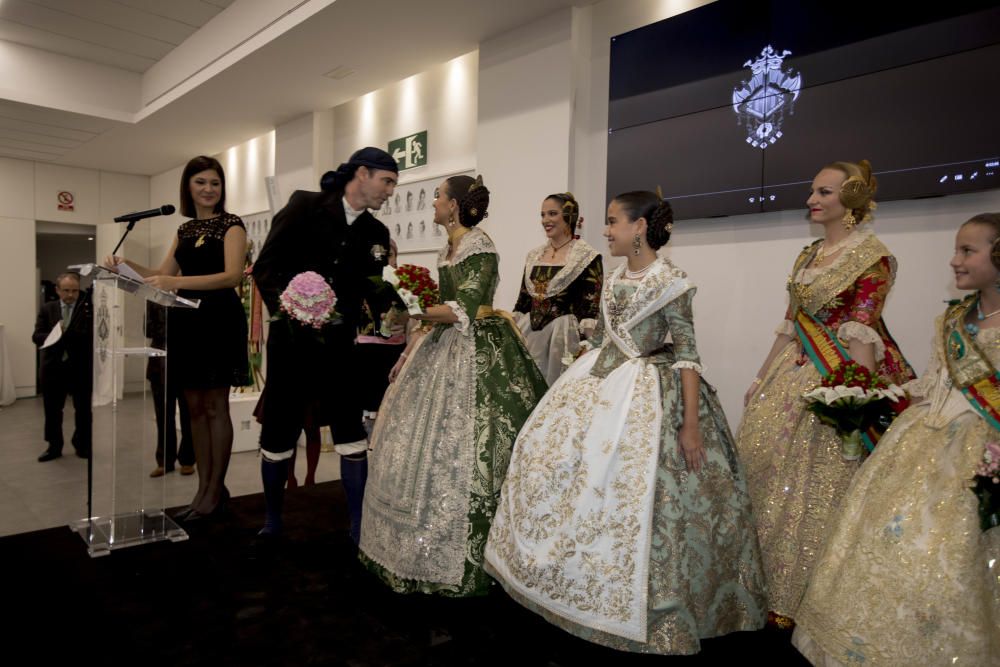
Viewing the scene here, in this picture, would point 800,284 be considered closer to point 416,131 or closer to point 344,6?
point 344,6

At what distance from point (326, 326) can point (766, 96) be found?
8.81ft

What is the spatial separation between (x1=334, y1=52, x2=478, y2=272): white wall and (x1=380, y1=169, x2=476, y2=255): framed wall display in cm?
7

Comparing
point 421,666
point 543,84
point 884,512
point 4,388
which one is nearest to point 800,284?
point 884,512

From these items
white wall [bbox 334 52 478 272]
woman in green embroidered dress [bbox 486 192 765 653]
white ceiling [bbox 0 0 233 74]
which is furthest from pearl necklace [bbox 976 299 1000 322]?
white ceiling [bbox 0 0 233 74]

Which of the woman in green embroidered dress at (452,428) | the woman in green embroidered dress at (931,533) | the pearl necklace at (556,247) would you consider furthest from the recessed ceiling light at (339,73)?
the woman in green embroidered dress at (931,533)

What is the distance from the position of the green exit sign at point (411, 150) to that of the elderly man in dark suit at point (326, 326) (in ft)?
11.0

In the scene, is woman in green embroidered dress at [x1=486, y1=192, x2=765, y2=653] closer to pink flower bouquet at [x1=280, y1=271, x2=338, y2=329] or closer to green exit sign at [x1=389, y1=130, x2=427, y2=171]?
pink flower bouquet at [x1=280, y1=271, x2=338, y2=329]

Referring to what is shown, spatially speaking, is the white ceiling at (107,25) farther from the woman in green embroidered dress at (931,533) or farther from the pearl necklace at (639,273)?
the woman in green embroidered dress at (931,533)

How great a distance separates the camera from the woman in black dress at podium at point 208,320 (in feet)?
11.2

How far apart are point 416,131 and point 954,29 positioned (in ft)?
14.7

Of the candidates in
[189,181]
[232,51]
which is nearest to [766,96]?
[189,181]

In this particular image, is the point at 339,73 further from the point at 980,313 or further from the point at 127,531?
the point at 980,313

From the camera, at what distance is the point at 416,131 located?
637 centimetres

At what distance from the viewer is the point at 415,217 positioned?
6270mm
